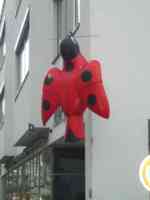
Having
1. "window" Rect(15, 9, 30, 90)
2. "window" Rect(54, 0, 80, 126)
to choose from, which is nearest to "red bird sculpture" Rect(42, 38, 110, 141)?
"window" Rect(54, 0, 80, 126)

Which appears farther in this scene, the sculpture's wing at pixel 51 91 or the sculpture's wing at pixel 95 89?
the sculpture's wing at pixel 51 91

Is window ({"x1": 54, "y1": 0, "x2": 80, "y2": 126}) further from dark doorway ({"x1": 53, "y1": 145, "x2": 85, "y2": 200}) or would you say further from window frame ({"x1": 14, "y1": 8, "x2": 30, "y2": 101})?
window frame ({"x1": 14, "y1": 8, "x2": 30, "y2": 101})

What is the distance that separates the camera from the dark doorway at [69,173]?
20438mm

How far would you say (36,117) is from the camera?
23.0 metres

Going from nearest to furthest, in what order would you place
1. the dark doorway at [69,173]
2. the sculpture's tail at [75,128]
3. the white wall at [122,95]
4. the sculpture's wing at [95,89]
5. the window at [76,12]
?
the sculpture's wing at [95,89] → the sculpture's tail at [75,128] → the white wall at [122,95] → the window at [76,12] → the dark doorway at [69,173]

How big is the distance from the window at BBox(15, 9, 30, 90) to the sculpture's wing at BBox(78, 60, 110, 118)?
10172 millimetres

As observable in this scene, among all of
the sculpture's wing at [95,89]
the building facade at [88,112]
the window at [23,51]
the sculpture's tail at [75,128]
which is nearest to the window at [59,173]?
the building facade at [88,112]

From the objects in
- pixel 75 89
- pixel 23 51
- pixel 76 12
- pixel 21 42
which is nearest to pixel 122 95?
pixel 75 89

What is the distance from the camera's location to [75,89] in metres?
15.5

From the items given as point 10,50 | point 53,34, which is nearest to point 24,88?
point 53,34

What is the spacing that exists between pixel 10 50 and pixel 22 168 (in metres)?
6.01

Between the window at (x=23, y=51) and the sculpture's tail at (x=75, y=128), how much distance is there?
968 cm

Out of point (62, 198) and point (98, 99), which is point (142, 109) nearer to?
point (98, 99)

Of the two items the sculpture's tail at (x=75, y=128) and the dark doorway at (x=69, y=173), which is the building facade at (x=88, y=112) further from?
the sculpture's tail at (x=75, y=128)
